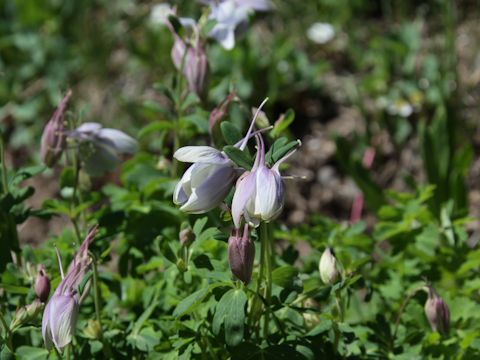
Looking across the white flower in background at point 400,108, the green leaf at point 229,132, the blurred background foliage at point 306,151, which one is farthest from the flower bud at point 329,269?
the white flower in background at point 400,108

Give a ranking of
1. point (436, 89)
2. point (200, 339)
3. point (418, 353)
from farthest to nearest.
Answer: point (436, 89) < point (418, 353) < point (200, 339)

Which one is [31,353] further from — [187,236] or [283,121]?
[283,121]

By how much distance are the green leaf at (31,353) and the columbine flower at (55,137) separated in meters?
0.50

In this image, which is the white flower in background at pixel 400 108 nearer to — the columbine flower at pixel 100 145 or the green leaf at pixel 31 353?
the columbine flower at pixel 100 145

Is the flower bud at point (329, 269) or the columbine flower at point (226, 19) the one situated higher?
the columbine flower at point (226, 19)

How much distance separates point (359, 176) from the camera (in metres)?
3.25

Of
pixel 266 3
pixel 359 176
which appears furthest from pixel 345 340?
pixel 359 176

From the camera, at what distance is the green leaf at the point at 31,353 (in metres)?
1.85

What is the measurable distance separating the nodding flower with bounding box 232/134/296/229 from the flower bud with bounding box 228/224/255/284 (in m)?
0.07

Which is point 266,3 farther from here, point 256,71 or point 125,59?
point 125,59

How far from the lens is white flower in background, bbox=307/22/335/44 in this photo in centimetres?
464

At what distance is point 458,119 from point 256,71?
1.06 metres

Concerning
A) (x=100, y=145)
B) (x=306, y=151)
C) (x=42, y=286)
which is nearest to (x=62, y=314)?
(x=42, y=286)

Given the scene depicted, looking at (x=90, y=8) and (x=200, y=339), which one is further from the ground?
(x=200, y=339)
